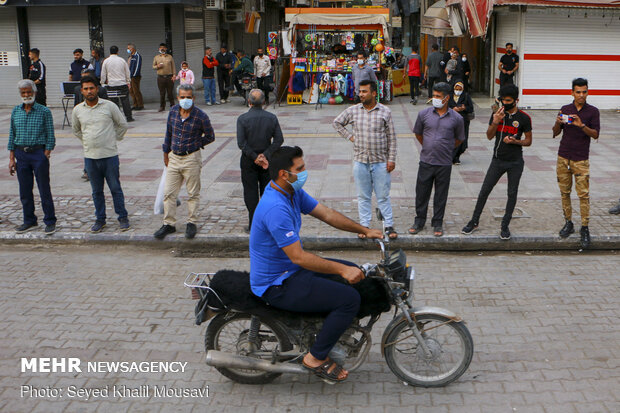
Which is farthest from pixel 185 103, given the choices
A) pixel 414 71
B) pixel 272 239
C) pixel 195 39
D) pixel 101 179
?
pixel 195 39

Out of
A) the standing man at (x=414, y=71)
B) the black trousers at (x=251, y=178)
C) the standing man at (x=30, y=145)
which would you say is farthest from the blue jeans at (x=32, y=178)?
the standing man at (x=414, y=71)

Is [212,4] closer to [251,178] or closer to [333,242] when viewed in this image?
[251,178]

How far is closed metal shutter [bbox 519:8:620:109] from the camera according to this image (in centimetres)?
1745

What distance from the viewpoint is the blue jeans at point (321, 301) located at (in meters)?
4.46

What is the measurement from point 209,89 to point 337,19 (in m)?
4.19

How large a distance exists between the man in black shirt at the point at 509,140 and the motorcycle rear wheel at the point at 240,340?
4.11 metres

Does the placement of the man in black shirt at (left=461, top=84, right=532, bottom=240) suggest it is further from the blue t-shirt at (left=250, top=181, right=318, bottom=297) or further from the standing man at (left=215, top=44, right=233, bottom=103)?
the standing man at (left=215, top=44, right=233, bottom=103)

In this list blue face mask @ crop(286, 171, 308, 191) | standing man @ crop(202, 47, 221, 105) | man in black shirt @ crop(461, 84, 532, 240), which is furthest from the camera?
standing man @ crop(202, 47, 221, 105)

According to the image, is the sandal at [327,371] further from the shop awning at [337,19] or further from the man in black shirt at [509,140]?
the shop awning at [337,19]

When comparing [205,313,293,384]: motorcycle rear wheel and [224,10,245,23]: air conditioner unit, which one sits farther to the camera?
[224,10,245,23]: air conditioner unit

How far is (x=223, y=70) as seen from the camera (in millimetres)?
20156

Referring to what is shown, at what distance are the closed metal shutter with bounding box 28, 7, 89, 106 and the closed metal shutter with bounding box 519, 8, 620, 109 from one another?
1258 centimetres

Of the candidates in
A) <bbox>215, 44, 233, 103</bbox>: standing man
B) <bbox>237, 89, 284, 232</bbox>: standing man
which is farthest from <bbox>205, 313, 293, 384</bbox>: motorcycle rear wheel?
<bbox>215, 44, 233, 103</bbox>: standing man

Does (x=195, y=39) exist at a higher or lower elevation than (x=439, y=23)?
lower
